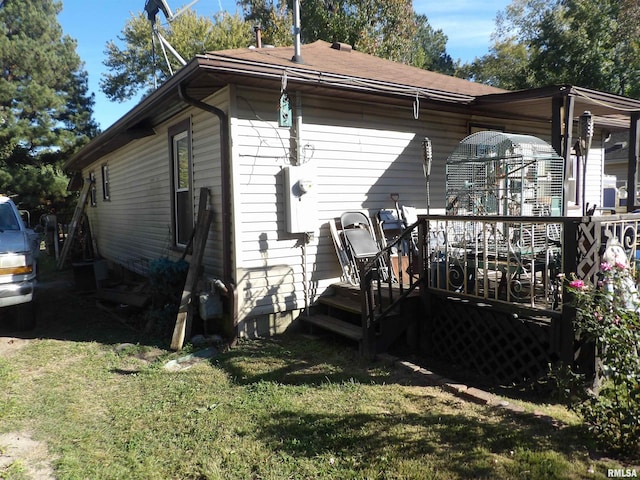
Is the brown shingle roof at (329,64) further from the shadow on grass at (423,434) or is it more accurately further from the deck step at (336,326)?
the shadow on grass at (423,434)

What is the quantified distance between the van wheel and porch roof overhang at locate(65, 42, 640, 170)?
10.7ft

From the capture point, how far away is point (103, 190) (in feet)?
42.6

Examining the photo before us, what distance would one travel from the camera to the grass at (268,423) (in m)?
2.85

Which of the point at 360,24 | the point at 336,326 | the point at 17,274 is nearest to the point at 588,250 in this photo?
the point at 336,326

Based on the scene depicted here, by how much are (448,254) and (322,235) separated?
186cm

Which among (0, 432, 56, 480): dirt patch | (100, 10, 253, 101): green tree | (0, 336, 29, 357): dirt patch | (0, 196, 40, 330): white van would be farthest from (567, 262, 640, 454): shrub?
(100, 10, 253, 101): green tree

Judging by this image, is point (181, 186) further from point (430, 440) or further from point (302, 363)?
point (430, 440)

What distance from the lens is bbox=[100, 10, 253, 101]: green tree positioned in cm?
2622

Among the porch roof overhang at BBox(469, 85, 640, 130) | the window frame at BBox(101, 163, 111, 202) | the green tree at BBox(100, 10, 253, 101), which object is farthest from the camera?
the green tree at BBox(100, 10, 253, 101)

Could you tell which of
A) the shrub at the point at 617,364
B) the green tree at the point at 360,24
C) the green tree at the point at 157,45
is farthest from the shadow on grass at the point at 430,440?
the green tree at the point at 157,45

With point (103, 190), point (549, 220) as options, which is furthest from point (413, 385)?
point (103, 190)

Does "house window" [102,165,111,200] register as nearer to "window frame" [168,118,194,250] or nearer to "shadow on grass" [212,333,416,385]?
"window frame" [168,118,194,250]

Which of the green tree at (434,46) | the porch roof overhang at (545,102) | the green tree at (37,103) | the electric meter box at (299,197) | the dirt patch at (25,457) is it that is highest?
the green tree at (434,46)

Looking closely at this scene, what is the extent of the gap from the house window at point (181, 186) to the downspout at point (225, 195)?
1419mm
